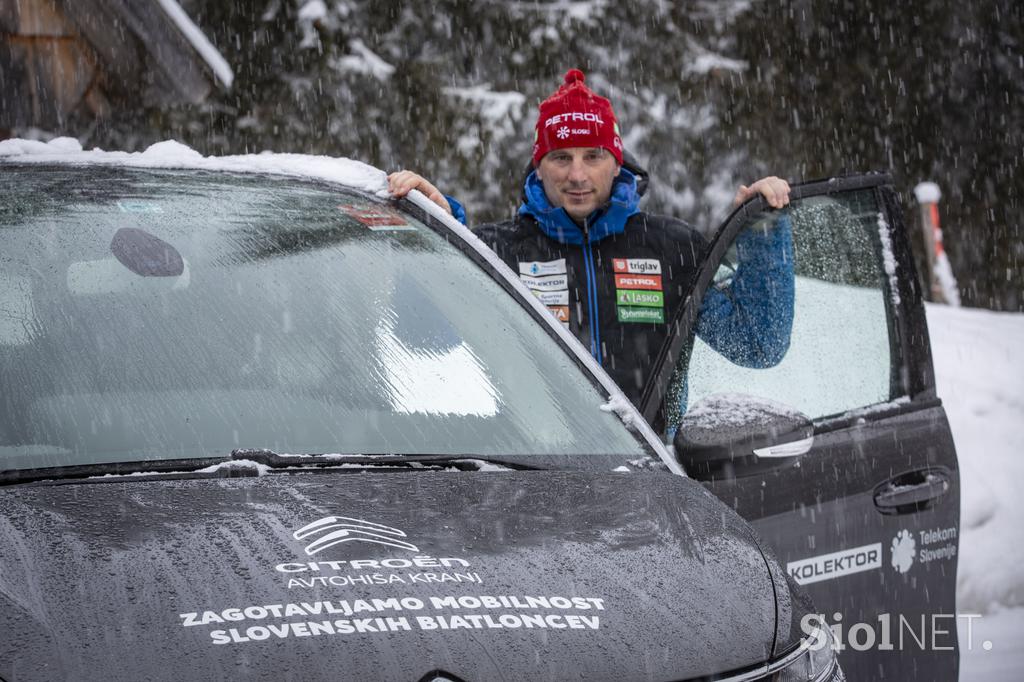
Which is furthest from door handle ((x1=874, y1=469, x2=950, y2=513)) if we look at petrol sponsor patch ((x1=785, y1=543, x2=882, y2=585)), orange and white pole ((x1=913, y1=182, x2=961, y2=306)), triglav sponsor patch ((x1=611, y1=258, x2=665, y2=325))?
orange and white pole ((x1=913, y1=182, x2=961, y2=306))

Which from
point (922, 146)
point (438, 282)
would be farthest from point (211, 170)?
point (922, 146)

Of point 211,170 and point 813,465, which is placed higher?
point 211,170

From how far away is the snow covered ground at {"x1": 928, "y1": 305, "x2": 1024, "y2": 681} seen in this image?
5066 mm

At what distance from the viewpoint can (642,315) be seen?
413cm

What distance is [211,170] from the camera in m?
2.91

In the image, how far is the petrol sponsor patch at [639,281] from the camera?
165 inches

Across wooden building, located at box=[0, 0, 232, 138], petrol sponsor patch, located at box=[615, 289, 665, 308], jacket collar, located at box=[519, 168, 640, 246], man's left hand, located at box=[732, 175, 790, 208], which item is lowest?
petrol sponsor patch, located at box=[615, 289, 665, 308]

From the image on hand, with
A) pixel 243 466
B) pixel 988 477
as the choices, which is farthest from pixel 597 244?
pixel 988 477

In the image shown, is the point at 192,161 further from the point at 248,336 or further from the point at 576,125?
the point at 576,125

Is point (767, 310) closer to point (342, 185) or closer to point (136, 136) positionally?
point (342, 185)

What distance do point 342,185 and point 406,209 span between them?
17 cm

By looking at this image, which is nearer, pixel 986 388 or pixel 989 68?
pixel 986 388

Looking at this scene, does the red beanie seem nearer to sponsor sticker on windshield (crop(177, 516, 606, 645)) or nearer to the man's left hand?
the man's left hand

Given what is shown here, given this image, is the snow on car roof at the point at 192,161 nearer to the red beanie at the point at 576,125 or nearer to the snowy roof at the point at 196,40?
the red beanie at the point at 576,125
